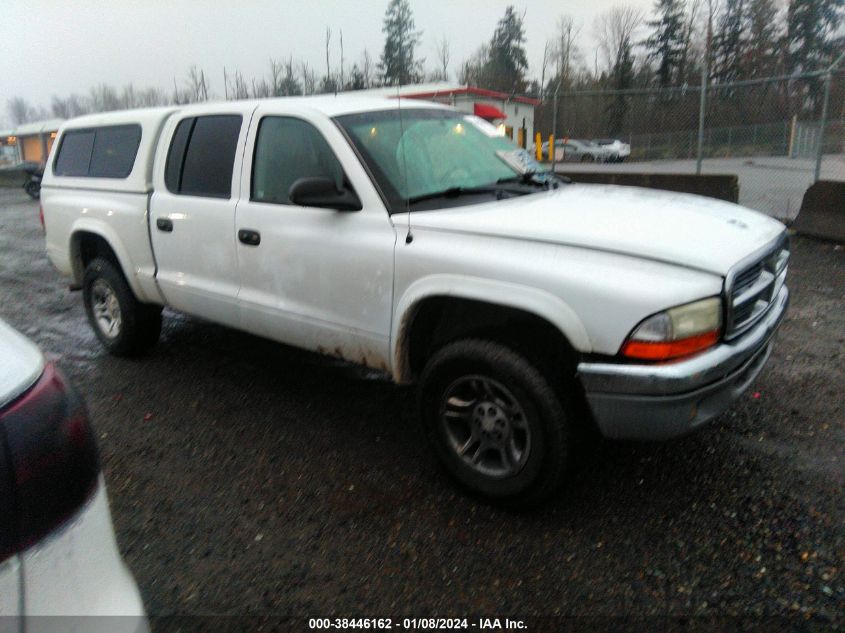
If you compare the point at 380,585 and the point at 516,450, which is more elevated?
the point at 516,450

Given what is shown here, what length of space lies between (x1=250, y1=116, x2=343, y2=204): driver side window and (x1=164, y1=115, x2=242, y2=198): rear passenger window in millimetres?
240

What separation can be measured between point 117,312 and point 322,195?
2.85 meters

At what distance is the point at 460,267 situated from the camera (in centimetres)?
313

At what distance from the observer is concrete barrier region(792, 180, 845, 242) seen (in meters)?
8.66

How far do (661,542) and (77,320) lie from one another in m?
6.11

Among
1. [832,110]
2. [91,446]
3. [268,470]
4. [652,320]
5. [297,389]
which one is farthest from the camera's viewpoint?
[832,110]

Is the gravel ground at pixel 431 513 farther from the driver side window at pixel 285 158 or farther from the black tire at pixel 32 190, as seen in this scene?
the black tire at pixel 32 190

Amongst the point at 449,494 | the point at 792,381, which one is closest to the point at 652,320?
the point at 449,494

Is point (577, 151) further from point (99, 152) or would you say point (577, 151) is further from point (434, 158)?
point (434, 158)

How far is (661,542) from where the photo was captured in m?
2.94

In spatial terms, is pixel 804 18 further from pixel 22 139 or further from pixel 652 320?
pixel 22 139

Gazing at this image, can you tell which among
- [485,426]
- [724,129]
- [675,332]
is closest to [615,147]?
[724,129]

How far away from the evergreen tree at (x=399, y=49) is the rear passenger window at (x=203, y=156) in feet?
3.59

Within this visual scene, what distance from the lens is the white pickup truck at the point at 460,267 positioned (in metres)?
2.74
